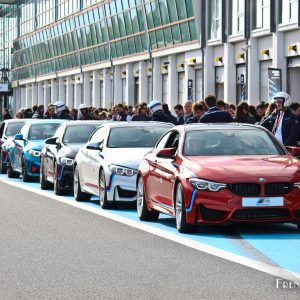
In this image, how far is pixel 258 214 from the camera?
13156 mm

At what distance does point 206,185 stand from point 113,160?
4539 mm

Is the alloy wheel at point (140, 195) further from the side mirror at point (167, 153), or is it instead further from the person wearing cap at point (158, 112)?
the person wearing cap at point (158, 112)

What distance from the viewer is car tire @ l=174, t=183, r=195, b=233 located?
529 inches

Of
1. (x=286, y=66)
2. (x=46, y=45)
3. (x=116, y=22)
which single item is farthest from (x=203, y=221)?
(x=46, y=45)

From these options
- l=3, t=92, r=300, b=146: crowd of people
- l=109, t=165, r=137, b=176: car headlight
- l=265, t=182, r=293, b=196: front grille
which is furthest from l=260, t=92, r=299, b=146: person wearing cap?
l=265, t=182, r=293, b=196: front grille

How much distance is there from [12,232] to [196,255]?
3248 mm

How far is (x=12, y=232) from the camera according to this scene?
13.6 m

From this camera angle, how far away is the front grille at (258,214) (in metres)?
13.1

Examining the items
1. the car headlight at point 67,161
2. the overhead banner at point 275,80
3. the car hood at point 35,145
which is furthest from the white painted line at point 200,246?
the overhead banner at point 275,80

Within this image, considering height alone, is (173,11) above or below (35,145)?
above

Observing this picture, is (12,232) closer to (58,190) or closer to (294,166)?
(294,166)

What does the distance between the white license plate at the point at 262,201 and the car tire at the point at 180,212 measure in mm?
765

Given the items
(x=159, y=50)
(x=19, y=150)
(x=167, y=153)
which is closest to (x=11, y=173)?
(x=19, y=150)

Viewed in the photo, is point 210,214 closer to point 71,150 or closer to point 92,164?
point 92,164
